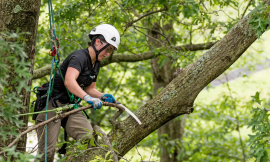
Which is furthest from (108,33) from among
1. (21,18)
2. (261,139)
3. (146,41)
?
(146,41)

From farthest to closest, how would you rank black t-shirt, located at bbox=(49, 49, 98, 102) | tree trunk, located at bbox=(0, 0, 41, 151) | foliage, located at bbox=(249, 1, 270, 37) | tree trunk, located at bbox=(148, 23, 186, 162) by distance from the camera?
tree trunk, located at bbox=(148, 23, 186, 162), black t-shirt, located at bbox=(49, 49, 98, 102), foliage, located at bbox=(249, 1, 270, 37), tree trunk, located at bbox=(0, 0, 41, 151)

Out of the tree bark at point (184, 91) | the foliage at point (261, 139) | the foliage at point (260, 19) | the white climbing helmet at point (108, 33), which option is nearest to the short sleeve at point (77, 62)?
the white climbing helmet at point (108, 33)

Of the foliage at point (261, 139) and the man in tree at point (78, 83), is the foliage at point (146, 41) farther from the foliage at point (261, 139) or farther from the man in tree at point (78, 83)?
the foliage at point (261, 139)

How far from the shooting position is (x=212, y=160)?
24.7ft

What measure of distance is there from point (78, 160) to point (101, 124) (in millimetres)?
6173

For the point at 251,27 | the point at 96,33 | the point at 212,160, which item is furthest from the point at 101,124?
the point at 251,27

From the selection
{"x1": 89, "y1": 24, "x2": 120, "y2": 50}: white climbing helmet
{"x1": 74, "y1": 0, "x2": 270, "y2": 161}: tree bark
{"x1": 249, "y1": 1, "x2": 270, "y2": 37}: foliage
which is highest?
{"x1": 89, "y1": 24, "x2": 120, "y2": 50}: white climbing helmet

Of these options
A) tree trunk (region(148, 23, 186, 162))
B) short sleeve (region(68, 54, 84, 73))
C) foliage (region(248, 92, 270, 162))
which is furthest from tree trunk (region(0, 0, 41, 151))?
tree trunk (region(148, 23, 186, 162))

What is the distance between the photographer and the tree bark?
289cm

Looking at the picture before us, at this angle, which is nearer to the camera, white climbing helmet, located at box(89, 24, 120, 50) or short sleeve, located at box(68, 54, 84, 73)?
short sleeve, located at box(68, 54, 84, 73)

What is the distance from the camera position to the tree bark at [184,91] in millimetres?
2891

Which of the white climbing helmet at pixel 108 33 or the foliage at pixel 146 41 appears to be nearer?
the white climbing helmet at pixel 108 33

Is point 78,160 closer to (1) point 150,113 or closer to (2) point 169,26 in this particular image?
(1) point 150,113

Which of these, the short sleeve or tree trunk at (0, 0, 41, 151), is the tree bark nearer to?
the short sleeve
